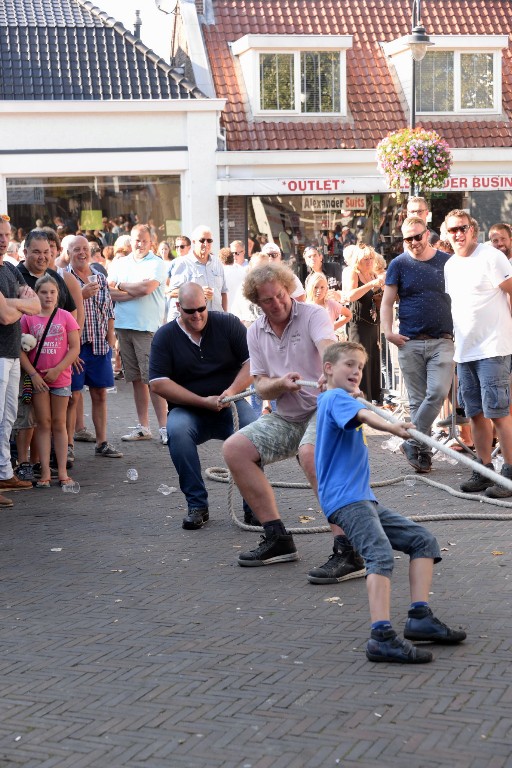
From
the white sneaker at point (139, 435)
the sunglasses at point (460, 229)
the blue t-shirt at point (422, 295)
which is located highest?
the sunglasses at point (460, 229)

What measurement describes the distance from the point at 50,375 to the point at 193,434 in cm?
211

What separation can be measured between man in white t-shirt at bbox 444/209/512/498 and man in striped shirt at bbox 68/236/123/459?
360 centimetres

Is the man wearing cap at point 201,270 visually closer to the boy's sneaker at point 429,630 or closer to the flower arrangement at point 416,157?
the boy's sneaker at point 429,630

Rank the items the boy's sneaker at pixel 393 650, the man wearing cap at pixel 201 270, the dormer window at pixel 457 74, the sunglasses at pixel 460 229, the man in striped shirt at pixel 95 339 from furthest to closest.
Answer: the dormer window at pixel 457 74
the man wearing cap at pixel 201 270
the man in striped shirt at pixel 95 339
the sunglasses at pixel 460 229
the boy's sneaker at pixel 393 650

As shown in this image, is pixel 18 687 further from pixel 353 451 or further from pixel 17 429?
pixel 17 429

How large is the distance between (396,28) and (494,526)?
77.5 ft

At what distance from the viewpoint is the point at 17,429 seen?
1009 cm

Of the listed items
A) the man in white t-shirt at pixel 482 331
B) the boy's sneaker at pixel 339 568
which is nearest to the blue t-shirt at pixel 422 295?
the man in white t-shirt at pixel 482 331

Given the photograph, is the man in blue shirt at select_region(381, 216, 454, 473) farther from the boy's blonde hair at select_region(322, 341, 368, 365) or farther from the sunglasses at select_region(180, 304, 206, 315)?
the boy's blonde hair at select_region(322, 341, 368, 365)

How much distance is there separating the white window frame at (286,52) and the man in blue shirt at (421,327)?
17.8 m

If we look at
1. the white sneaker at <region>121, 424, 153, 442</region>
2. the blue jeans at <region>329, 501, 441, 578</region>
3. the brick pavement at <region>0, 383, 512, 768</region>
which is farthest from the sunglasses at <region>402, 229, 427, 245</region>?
the blue jeans at <region>329, 501, 441, 578</region>

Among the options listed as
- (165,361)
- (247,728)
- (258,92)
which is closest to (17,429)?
(165,361)

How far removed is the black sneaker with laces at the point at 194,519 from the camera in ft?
26.7

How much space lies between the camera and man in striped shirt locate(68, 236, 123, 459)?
11141mm
